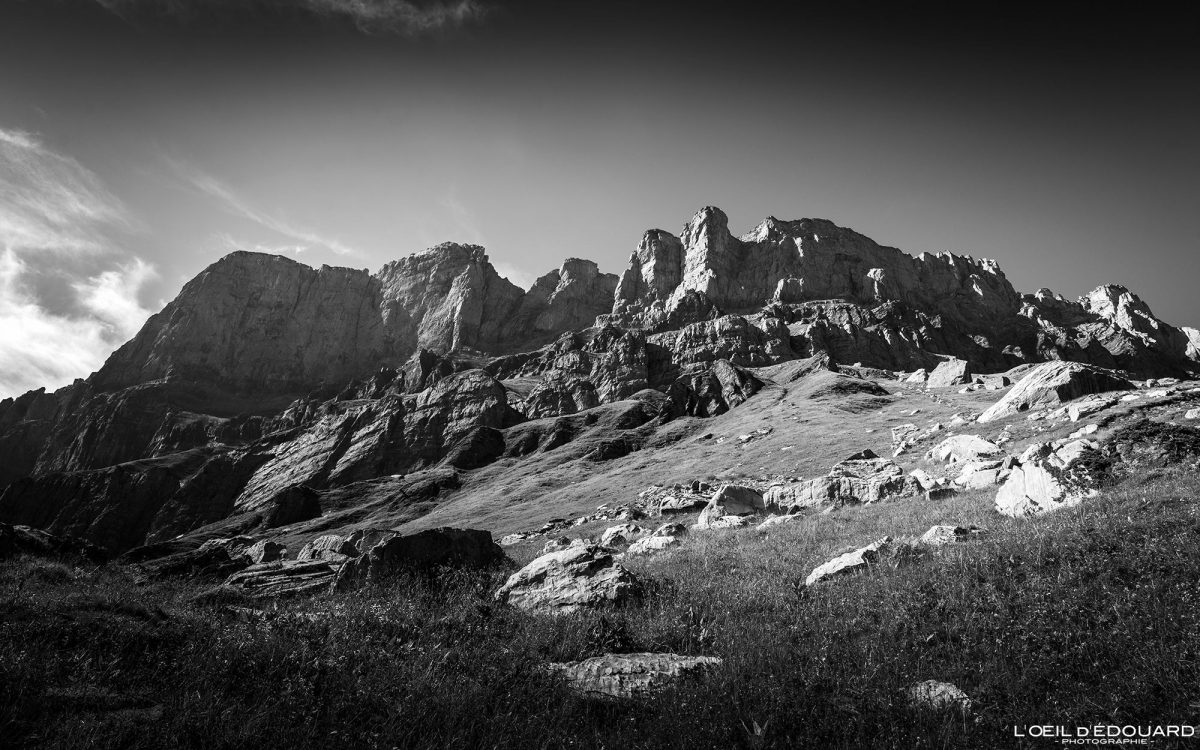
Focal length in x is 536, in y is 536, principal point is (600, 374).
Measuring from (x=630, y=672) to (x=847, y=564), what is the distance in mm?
5964

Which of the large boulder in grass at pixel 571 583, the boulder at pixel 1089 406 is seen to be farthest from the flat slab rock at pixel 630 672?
the boulder at pixel 1089 406

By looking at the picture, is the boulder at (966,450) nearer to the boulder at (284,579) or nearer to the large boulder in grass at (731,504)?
the large boulder in grass at (731,504)

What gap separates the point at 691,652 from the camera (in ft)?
27.0

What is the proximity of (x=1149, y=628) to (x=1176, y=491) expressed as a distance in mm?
7193

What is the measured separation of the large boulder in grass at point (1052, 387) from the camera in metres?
53.0

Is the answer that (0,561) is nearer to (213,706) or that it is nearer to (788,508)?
(213,706)

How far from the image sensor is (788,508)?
26438mm

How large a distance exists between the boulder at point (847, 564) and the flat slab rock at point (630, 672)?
4318 millimetres

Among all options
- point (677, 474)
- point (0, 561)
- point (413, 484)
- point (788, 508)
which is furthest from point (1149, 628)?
point (413, 484)

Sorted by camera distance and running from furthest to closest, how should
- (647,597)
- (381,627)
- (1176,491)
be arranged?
(1176,491), (647,597), (381,627)

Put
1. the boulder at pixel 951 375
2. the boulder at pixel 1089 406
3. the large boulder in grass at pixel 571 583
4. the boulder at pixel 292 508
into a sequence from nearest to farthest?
the large boulder in grass at pixel 571 583 → the boulder at pixel 1089 406 → the boulder at pixel 951 375 → the boulder at pixel 292 508

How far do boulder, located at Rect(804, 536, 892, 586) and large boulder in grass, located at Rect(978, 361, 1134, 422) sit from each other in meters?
50.7

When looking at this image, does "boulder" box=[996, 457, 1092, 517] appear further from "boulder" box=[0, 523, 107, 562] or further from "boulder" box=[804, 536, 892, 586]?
"boulder" box=[0, 523, 107, 562]

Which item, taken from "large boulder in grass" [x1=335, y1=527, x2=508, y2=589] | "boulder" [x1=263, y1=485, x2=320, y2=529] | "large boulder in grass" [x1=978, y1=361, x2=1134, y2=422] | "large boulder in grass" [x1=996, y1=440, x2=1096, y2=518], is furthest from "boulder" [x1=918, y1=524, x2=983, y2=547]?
"boulder" [x1=263, y1=485, x2=320, y2=529]
